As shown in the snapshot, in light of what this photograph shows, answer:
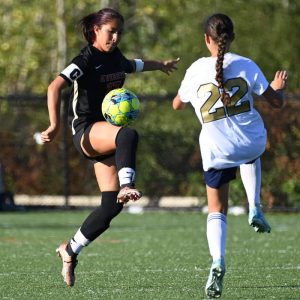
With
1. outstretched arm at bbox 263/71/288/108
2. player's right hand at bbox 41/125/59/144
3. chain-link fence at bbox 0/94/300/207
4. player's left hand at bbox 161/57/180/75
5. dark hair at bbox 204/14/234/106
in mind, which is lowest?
chain-link fence at bbox 0/94/300/207

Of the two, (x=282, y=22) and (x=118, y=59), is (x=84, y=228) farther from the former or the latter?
(x=282, y=22)

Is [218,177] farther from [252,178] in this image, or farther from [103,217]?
[103,217]

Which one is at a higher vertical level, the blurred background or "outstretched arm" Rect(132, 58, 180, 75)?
"outstretched arm" Rect(132, 58, 180, 75)

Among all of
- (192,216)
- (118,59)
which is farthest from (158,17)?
(118,59)

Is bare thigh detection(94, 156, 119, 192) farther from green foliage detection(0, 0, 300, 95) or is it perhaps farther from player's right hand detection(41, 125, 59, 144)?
green foliage detection(0, 0, 300, 95)

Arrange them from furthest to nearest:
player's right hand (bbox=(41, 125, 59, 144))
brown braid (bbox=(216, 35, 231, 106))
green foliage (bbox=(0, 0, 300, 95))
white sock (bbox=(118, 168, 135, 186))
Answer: green foliage (bbox=(0, 0, 300, 95)) → player's right hand (bbox=(41, 125, 59, 144)) → white sock (bbox=(118, 168, 135, 186)) → brown braid (bbox=(216, 35, 231, 106))

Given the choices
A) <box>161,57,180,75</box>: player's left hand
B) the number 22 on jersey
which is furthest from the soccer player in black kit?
the number 22 on jersey

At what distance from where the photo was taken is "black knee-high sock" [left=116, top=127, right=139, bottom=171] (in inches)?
304

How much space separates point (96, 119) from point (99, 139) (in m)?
0.31

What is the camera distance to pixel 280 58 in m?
22.3

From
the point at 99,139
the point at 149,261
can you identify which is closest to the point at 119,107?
the point at 99,139

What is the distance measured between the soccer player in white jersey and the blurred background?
35.2ft

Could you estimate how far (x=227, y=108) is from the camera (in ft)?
23.9

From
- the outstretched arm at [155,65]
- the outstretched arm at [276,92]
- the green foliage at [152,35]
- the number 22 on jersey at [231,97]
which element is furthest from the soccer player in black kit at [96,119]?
the green foliage at [152,35]
